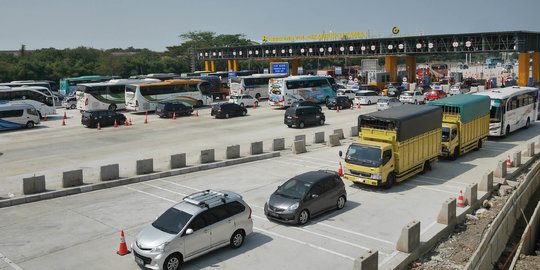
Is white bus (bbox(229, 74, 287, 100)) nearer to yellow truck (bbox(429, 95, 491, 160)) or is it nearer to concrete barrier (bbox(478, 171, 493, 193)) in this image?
yellow truck (bbox(429, 95, 491, 160))

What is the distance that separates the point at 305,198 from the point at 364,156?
478 cm

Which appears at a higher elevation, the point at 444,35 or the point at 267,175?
the point at 444,35

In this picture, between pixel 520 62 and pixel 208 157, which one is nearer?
pixel 208 157

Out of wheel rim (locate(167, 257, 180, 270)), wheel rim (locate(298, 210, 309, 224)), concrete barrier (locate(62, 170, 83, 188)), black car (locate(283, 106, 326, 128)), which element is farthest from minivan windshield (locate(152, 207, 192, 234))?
black car (locate(283, 106, 326, 128))

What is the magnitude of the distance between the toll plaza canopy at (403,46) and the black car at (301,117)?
34.9 meters

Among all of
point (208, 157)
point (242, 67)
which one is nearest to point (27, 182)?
point (208, 157)

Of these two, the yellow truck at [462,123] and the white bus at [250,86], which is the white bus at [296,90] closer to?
the white bus at [250,86]

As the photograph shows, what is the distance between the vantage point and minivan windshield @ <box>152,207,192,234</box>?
12.5 m

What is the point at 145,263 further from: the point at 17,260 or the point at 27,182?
the point at 27,182

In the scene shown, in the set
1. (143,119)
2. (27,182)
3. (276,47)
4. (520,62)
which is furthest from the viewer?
(276,47)

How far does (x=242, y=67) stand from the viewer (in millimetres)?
139000

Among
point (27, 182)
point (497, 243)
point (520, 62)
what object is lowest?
point (497, 243)

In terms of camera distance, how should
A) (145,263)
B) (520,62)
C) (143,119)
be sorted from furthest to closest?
(520,62)
(143,119)
(145,263)

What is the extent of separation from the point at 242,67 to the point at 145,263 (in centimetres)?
12906
